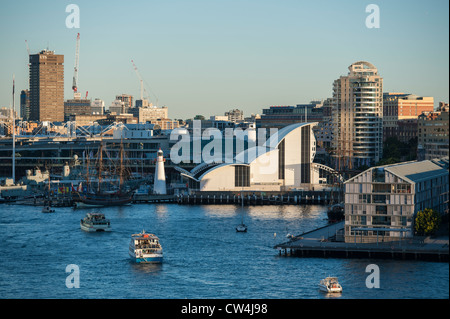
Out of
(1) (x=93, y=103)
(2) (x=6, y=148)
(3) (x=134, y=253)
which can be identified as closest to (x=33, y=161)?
(2) (x=6, y=148)

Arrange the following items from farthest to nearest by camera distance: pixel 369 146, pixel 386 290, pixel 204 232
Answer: pixel 369 146, pixel 204 232, pixel 386 290

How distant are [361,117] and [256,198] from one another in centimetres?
2194

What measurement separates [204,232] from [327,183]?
22.6 meters

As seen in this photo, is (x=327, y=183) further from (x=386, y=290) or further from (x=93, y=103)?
(x=93, y=103)

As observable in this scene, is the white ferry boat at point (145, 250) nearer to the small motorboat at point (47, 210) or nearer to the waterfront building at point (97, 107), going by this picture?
the small motorboat at point (47, 210)

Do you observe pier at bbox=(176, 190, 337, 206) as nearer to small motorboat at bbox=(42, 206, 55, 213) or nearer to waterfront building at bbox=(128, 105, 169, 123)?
small motorboat at bbox=(42, 206, 55, 213)

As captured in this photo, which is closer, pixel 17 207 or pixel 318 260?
pixel 318 260

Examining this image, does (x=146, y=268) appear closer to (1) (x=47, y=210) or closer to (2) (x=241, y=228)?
(2) (x=241, y=228)

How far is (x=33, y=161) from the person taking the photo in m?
79.4

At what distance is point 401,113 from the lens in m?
98.1

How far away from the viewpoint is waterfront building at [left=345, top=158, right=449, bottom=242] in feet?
104

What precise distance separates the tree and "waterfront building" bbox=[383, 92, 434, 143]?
2144 inches
